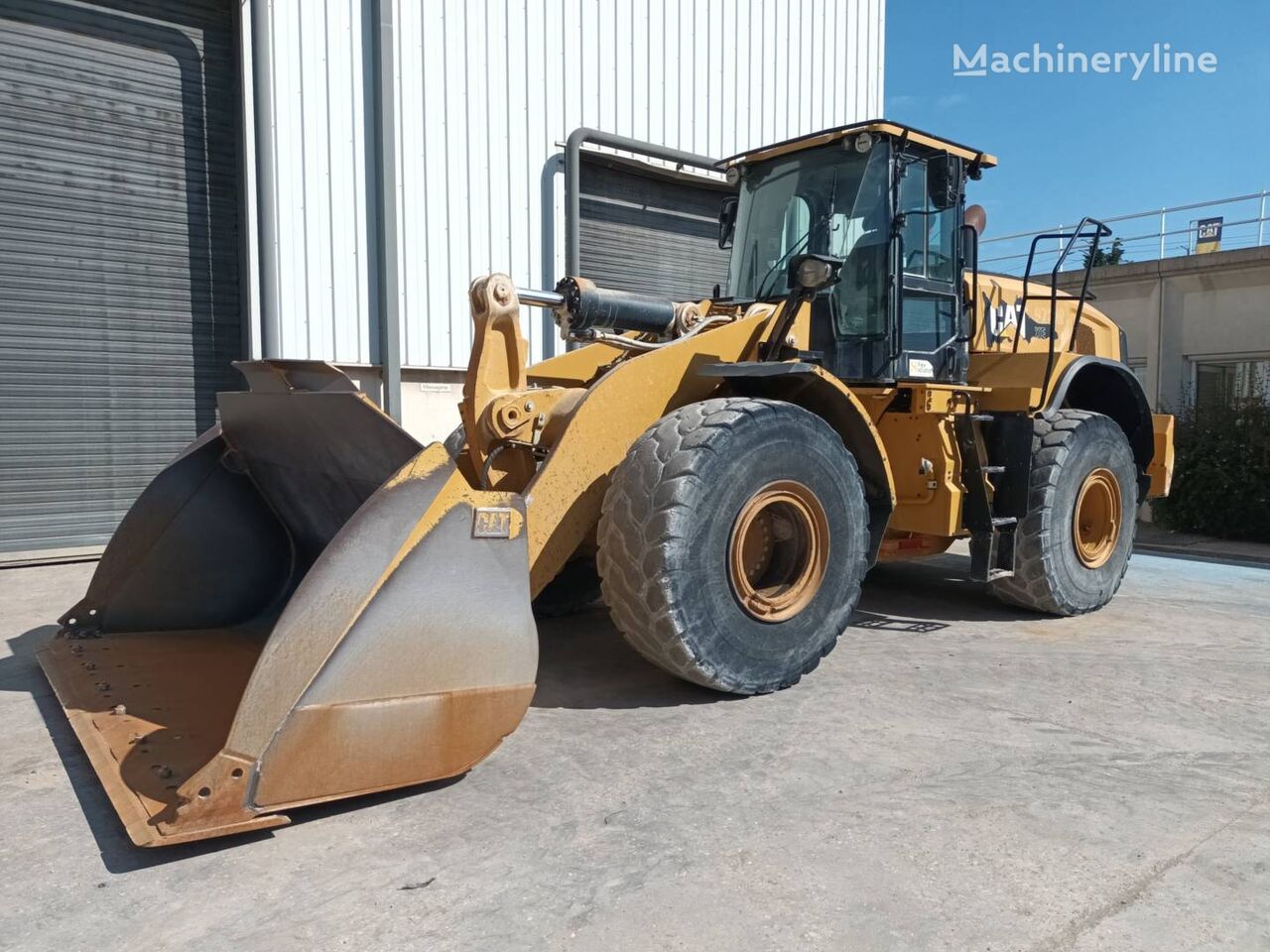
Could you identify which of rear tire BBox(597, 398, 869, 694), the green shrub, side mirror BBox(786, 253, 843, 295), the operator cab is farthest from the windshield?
the green shrub

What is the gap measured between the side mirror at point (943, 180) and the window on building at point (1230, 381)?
24.8 ft

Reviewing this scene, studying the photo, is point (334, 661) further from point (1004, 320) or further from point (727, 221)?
point (1004, 320)

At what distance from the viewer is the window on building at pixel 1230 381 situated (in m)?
11.1

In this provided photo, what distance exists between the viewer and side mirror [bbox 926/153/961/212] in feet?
17.3

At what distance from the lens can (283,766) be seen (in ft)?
8.96

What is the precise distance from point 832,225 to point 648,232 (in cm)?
573

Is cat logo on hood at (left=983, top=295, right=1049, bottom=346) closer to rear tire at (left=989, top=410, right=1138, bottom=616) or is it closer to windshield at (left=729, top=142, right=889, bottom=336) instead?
rear tire at (left=989, top=410, right=1138, bottom=616)

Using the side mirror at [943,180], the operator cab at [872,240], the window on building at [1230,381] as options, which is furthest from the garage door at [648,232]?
the window on building at [1230,381]

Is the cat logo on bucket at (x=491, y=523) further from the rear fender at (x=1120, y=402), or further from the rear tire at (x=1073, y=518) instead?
the rear fender at (x=1120, y=402)

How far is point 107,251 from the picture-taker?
7750mm

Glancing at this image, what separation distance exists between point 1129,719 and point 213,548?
429 cm

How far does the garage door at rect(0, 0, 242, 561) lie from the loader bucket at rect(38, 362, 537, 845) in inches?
150

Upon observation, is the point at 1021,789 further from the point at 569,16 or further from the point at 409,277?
the point at 569,16

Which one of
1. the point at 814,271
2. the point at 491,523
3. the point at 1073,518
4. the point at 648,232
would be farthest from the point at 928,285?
the point at 648,232
